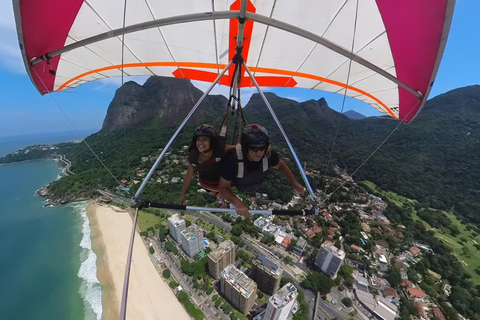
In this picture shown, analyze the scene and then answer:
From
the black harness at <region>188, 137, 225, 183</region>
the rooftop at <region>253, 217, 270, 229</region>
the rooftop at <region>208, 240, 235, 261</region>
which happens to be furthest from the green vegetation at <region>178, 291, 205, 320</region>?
the black harness at <region>188, 137, 225, 183</region>

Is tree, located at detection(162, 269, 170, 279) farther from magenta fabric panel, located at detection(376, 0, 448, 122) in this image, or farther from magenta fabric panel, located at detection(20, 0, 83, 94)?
magenta fabric panel, located at detection(376, 0, 448, 122)

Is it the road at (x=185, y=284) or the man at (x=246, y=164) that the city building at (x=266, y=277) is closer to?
the road at (x=185, y=284)

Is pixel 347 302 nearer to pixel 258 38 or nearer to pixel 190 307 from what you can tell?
pixel 190 307

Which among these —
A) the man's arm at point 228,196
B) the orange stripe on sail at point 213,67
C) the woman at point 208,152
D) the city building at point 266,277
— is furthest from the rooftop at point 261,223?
the man's arm at point 228,196

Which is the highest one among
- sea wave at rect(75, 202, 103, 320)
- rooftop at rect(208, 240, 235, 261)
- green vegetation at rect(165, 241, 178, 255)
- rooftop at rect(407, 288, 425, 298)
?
rooftop at rect(208, 240, 235, 261)

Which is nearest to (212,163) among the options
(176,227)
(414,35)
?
(414,35)

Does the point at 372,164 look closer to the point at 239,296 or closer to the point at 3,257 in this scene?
the point at 239,296
